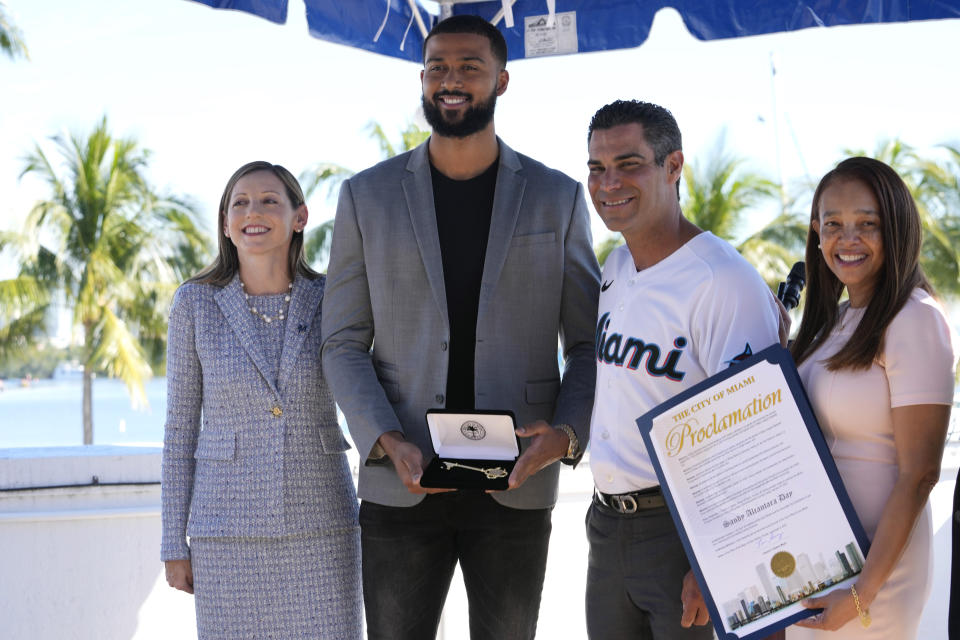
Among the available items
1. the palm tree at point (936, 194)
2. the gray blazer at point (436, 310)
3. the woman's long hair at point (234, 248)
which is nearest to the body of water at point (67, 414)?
the palm tree at point (936, 194)

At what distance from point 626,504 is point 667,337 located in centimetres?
42

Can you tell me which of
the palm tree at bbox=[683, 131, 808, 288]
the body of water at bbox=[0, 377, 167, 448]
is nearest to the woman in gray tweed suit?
the palm tree at bbox=[683, 131, 808, 288]

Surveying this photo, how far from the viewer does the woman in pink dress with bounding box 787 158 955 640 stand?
212 centimetres

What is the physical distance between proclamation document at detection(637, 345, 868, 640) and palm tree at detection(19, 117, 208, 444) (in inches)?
1319

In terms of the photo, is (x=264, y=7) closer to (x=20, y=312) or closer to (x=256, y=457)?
(x=256, y=457)

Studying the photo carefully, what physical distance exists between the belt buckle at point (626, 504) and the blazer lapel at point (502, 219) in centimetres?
76

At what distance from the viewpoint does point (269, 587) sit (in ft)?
9.78

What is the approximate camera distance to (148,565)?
384cm

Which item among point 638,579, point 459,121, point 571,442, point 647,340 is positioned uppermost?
point 459,121

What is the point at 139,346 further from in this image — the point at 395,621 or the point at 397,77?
the point at 395,621

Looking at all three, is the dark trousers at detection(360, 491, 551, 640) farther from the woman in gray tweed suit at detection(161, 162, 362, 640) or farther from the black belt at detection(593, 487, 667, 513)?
the black belt at detection(593, 487, 667, 513)

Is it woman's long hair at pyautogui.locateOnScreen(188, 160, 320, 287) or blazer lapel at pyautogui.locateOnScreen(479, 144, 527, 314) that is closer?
blazer lapel at pyautogui.locateOnScreen(479, 144, 527, 314)

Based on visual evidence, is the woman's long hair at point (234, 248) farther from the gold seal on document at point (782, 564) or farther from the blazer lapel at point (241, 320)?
the gold seal on document at point (782, 564)

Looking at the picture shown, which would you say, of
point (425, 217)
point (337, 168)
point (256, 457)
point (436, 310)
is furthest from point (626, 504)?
point (337, 168)
